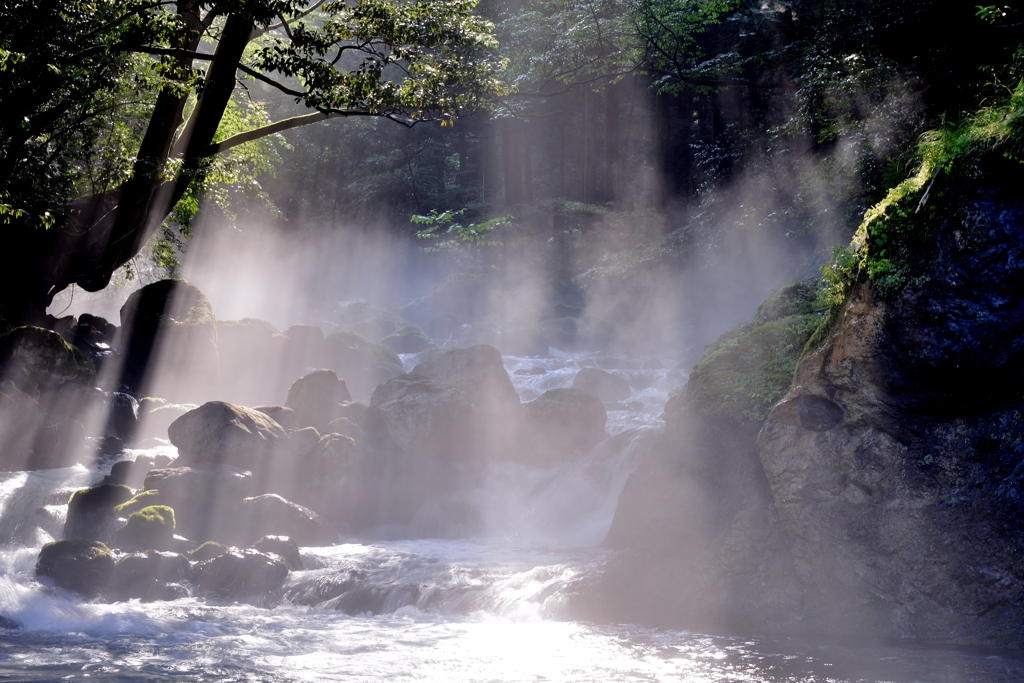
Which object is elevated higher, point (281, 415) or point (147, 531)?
point (281, 415)

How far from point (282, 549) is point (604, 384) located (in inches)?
552

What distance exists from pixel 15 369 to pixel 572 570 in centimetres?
→ 1318

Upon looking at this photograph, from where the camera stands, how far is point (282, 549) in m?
11.2

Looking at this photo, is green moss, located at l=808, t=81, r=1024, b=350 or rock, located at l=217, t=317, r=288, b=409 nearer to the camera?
green moss, located at l=808, t=81, r=1024, b=350

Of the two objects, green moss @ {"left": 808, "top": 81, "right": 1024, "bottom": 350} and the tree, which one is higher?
the tree

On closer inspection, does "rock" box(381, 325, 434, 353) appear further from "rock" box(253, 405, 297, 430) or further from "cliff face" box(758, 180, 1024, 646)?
"cliff face" box(758, 180, 1024, 646)

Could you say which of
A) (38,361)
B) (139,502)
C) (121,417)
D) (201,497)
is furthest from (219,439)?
(121,417)

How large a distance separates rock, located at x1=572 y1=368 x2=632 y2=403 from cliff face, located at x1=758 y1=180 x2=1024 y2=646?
15.2m

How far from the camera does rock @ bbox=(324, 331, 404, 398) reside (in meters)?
26.0

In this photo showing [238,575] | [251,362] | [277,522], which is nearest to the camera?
[238,575]

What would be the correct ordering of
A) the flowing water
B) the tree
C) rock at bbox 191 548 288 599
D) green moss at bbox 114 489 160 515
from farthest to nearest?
green moss at bbox 114 489 160 515 → rock at bbox 191 548 288 599 → the tree → the flowing water

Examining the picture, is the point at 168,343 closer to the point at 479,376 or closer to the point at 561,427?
the point at 479,376

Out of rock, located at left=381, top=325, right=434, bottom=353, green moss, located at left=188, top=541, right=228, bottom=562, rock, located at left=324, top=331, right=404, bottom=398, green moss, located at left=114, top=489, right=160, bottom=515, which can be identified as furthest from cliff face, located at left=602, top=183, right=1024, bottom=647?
rock, located at left=381, top=325, right=434, bottom=353

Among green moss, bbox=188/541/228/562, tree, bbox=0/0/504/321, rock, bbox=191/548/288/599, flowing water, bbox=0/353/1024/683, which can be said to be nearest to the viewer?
flowing water, bbox=0/353/1024/683
